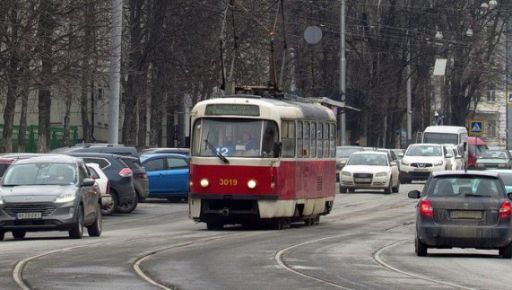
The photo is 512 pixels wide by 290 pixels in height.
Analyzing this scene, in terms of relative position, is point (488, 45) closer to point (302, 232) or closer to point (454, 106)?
point (454, 106)

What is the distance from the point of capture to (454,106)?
88.9 m

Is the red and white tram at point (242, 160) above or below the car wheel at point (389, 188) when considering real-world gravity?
above

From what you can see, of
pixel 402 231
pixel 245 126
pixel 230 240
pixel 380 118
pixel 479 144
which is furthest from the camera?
pixel 380 118

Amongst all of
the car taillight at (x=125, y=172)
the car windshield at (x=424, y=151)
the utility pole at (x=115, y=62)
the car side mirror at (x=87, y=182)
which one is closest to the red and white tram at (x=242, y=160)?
the car side mirror at (x=87, y=182)

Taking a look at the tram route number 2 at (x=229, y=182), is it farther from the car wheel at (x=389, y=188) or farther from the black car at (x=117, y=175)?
the car wheel at (x=389, y=188)

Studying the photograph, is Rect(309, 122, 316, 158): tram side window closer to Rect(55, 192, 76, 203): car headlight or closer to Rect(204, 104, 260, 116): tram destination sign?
Rect(204, 104, 260, 116): tram destination sign

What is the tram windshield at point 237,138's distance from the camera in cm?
2766

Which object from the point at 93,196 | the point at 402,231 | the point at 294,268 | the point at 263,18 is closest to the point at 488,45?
the point at 263,18

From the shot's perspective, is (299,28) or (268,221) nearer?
(268,221)

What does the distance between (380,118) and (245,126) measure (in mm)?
55937

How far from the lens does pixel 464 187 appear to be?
2119cm

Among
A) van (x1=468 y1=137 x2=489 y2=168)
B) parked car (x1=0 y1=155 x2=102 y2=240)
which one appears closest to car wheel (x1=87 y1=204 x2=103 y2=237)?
parked car (x1=0 y1=155 x2=102 y2=240)

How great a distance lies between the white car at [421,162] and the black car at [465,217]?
35.4 meters

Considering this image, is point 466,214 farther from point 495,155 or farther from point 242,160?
point 495,155
